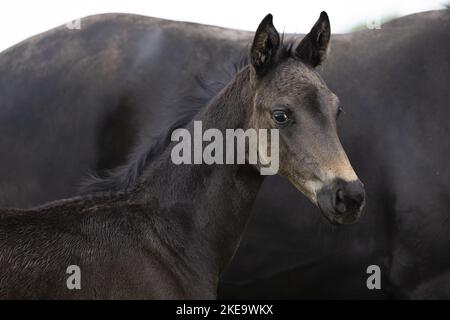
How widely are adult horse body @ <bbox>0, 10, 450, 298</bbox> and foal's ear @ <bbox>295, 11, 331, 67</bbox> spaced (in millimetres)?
1243

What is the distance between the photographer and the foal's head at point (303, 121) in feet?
14.0

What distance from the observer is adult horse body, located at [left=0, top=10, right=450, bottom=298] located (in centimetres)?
592

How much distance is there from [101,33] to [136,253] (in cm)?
258

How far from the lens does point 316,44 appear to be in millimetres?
4820

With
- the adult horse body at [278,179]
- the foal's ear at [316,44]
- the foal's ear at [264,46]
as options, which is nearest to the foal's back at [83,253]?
the foal's ear at [264,46]

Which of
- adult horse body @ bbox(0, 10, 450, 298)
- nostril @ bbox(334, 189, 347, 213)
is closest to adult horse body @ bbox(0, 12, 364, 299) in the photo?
nostril @ bbox(334, 189, 347, 213)

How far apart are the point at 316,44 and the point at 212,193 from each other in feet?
3.40

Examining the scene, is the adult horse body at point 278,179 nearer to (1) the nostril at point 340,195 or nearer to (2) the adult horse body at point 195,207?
(2) the adult horse body at point 195,207

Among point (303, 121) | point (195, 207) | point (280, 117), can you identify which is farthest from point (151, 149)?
point (303, 121)

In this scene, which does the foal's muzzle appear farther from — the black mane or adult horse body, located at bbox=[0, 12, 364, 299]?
the black mane

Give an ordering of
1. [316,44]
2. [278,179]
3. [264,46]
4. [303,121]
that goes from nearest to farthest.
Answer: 1. [303,121]
2. [264,46]
3. [316,44]
4. [278,179]

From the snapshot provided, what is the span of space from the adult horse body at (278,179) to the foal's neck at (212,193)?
114cm

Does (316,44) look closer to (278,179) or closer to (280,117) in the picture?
(280,117)
